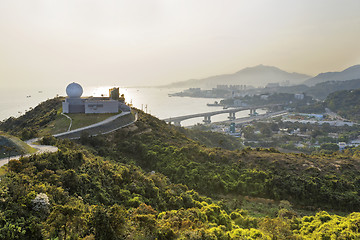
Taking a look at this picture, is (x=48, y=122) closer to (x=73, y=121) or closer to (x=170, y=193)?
(x=73, y=121)

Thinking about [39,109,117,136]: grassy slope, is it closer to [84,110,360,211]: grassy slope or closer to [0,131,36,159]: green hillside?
[84,110,360,211]: grassy slope

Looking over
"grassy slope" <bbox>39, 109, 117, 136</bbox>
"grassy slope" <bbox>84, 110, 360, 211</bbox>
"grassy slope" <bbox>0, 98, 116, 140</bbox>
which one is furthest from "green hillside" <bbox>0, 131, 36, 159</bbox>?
"grassy slope" <bbox>39, 109, 117, 136</bbox>

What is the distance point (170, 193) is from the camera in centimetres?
1338

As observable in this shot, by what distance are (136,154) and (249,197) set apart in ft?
32.7

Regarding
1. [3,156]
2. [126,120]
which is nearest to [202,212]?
[3,156]

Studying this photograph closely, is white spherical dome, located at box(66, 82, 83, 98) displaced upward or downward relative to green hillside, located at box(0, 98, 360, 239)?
upward

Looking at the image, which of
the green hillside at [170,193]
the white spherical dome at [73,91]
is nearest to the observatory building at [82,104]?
the white spherical dome at [73,91]

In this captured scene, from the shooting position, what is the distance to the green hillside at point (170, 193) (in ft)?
23.7

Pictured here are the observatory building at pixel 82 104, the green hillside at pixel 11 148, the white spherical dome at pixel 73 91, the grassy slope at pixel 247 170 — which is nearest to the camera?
the green hillside at pixel 11 148

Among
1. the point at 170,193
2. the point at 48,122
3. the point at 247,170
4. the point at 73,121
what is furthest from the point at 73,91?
the point at 247,170

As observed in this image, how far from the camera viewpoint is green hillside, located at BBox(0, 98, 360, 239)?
722 centimetres

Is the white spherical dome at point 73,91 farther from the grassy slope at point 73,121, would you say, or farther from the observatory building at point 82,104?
the grassy slope at point 73,121

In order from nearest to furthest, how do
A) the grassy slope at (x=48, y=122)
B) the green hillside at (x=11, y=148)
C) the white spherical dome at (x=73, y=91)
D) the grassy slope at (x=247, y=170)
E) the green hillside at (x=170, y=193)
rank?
the green hillside at (x=170, y=193) → the green hillside at (x=11, y=148) → the grassy slope at (x=247, y=170) → the grassy slope at (x=48, y=122) → the white spherical dome at (x=73, y=91)

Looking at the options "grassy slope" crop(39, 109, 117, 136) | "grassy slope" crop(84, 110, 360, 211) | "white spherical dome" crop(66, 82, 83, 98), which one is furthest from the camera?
"white spherical dome" crop(66, 82, 83, 98)
